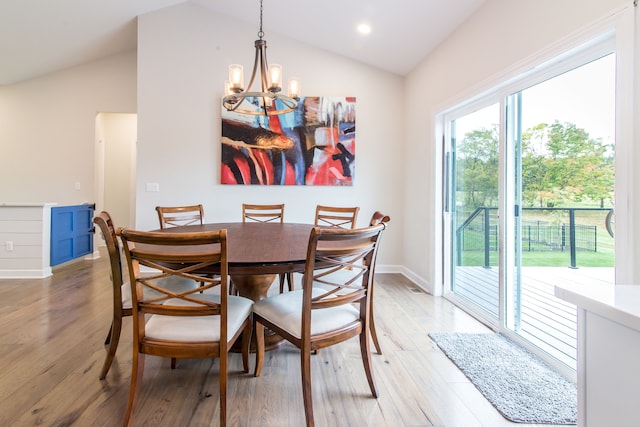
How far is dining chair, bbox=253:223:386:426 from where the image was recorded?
137cm

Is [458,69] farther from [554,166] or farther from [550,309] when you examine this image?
[550,309]

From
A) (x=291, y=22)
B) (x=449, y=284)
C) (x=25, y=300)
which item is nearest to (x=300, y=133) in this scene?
(x=291, y=22)

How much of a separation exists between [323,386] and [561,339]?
151cm

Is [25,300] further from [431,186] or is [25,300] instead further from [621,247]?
[621,247]

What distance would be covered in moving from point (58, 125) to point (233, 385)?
532 cm

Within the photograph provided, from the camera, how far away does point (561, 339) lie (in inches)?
77.7

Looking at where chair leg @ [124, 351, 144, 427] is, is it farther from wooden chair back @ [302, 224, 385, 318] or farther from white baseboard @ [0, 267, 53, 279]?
white baseboard @ [0, 267, 53, 279]

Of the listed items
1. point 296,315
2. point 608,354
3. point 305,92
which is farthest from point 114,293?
point 305,92

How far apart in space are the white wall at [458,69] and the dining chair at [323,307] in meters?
1.57

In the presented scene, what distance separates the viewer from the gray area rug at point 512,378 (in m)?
1.51

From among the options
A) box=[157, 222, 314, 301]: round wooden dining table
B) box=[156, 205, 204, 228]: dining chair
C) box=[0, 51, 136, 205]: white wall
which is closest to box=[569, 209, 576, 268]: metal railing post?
box=[157, 222, 314, 301]: round wooden dining table

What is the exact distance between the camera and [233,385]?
1.71 meters

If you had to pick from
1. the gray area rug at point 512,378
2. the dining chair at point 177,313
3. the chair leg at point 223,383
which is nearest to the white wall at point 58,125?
the dining chair at point 177,313

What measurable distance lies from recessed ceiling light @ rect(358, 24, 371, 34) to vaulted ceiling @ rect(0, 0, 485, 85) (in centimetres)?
4
